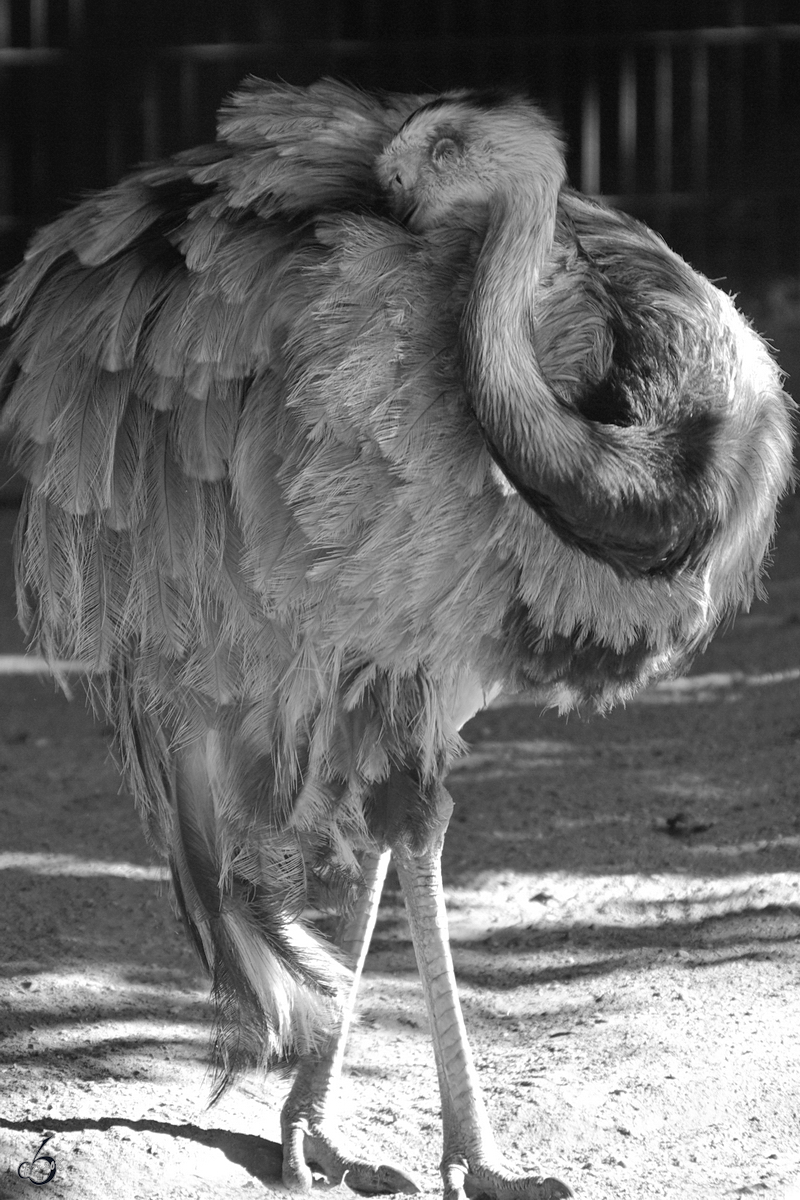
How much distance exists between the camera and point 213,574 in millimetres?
2832

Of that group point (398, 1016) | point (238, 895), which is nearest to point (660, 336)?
point (238, 895)

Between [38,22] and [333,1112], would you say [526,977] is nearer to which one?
[333,1112]

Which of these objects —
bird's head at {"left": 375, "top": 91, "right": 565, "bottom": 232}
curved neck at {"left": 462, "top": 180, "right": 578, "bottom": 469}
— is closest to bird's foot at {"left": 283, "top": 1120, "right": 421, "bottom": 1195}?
curved neck at {"left": 462, "top": 180, "right": 578, "bottom": 469}

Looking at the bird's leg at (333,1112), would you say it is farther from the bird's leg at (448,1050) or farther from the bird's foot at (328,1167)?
the bird's leg at (448,1050)

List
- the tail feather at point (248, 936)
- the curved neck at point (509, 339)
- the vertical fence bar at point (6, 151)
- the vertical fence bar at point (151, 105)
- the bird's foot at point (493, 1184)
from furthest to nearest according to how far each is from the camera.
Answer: the vertical fence bar at point (6, 151) → the vertical fence bar at point (151, 105) → the tail feather at point (248, 936) → the bird's foot at point (493, 1184) → the curved neck at point (509, 339)

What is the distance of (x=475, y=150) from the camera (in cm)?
266

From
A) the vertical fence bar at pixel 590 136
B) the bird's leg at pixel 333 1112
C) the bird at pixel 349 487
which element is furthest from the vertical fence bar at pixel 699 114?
the bird's leg at pixel 333 1112

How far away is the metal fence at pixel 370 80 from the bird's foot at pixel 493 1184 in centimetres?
533

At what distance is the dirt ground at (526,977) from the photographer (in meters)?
3.09

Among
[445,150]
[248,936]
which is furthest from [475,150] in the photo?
[248,936]

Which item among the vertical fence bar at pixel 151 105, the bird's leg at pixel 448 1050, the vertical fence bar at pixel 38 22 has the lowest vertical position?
the bird's leg at pixel 448 1050

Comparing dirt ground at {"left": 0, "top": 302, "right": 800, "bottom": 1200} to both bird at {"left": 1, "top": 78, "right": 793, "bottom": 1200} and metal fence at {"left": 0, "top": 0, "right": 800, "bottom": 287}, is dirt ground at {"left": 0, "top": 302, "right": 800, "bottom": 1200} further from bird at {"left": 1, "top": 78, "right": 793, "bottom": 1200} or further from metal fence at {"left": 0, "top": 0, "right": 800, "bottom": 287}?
metal fence at {"left": 0, "top": 0, "right": 800, "bottom": 287}

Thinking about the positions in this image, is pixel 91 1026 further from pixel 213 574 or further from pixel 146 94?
pixel 146 94

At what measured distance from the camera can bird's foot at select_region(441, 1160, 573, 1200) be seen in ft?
9.61
